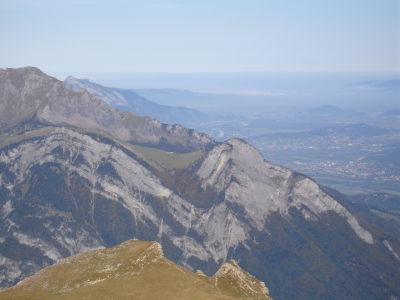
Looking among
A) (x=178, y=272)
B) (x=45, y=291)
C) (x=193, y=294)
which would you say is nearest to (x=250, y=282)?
(x=178, y=272)

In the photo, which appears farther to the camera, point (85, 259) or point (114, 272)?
point (85, 259)

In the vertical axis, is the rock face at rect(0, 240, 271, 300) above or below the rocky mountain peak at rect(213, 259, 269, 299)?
above

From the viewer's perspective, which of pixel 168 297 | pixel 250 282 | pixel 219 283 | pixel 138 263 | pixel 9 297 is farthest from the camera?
pixel 250 282

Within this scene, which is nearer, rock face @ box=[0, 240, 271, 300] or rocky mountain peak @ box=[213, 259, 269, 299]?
rock face @ box=[0, 240, 271, 300]

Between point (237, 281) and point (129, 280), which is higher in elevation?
point (129, 280)

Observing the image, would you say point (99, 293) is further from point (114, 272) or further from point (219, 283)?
point (219, 283)

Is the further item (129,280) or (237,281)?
(237,281)

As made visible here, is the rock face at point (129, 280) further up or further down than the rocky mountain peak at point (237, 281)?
further up

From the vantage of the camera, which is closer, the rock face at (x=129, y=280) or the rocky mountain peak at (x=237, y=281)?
the rock face at (x=129, y=280)
